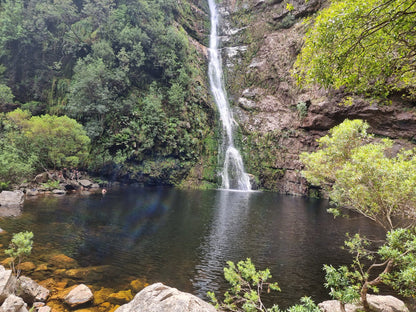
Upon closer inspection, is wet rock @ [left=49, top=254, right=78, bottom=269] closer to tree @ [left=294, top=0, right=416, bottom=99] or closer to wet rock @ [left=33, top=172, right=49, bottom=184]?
tree @ [left=294, top=0, right=416, bottom=99]

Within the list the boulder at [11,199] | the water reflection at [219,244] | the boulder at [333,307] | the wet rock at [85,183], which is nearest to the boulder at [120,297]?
the water reflection at [219,244]

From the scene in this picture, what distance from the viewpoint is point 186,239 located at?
14.6 m

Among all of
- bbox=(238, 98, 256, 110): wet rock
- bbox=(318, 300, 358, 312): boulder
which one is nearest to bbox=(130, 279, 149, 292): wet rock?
bbox=(318, 300, 358, 312): boulder

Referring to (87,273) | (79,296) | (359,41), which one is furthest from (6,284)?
(359,41)

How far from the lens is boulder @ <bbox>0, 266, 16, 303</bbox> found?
20.5 feet

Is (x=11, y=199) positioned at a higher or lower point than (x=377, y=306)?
lower

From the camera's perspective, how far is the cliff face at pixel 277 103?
31.7 metres

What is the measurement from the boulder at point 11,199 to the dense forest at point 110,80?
13022 millimetres

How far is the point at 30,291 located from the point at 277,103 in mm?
44184

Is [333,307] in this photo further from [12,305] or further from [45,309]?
[12,305]

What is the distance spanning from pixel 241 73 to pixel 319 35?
159 feet

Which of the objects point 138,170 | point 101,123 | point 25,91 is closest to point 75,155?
point 101,123

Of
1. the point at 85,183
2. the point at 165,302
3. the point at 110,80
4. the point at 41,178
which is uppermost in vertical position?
the point at 110,80

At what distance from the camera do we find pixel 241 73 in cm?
5050
